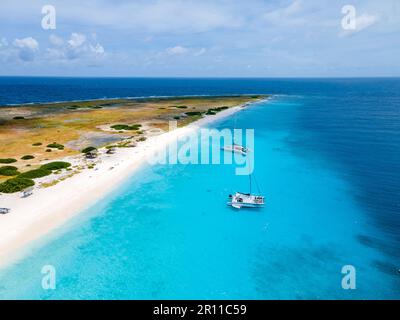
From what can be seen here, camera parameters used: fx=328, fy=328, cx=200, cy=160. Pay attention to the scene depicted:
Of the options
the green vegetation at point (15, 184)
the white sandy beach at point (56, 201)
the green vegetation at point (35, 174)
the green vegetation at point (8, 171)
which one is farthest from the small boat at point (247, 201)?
the green vegetation at point (8, 171)

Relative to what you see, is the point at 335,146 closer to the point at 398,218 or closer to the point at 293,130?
the point at 293,130

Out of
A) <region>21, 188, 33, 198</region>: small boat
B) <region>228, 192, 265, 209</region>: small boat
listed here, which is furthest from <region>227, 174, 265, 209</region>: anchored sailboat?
<region>21, 188, 33, 198</region>: small boat

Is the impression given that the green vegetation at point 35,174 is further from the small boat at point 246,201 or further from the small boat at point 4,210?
the small boat at point 246,201

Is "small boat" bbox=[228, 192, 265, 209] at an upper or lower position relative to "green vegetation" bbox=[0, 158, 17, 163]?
lower

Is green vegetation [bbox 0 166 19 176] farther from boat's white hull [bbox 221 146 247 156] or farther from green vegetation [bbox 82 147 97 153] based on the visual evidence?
boat's white hull [bbox 221 146 247 156]

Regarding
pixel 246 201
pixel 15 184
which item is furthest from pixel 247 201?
pixel 15 184
